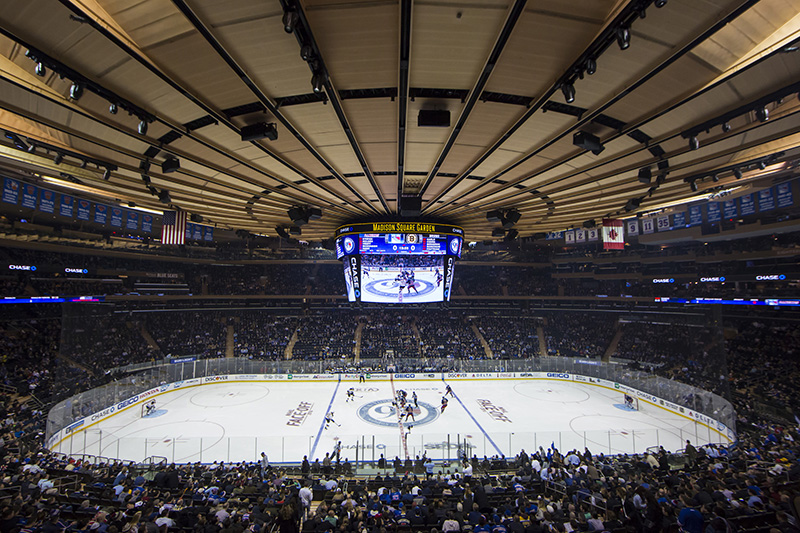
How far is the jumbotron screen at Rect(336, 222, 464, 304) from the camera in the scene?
14609mm

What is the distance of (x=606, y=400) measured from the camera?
949 inches

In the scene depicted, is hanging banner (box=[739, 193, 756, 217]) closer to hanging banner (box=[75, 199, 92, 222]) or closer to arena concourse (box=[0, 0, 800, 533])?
arena concourse (box=[0, 0, 800, 533])

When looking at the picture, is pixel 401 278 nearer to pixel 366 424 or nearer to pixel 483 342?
pixel 366 424

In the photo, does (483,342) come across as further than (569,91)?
Yes

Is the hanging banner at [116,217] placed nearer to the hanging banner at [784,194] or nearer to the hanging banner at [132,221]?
the hanging banner at [132,221]

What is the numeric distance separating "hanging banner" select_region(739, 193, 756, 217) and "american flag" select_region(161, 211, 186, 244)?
99.7 feet

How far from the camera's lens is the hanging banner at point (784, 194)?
753 inches

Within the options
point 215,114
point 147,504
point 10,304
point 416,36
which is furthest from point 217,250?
point 416,36

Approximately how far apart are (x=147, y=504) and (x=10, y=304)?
84.8 ft

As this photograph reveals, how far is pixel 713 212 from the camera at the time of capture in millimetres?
24922

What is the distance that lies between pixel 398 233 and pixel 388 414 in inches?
478

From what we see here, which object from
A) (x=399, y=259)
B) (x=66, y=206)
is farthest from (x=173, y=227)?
(x=66, y=206)

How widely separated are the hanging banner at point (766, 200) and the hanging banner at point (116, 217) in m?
40.2

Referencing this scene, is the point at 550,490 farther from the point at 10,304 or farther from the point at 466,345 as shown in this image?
the point at 10,304
